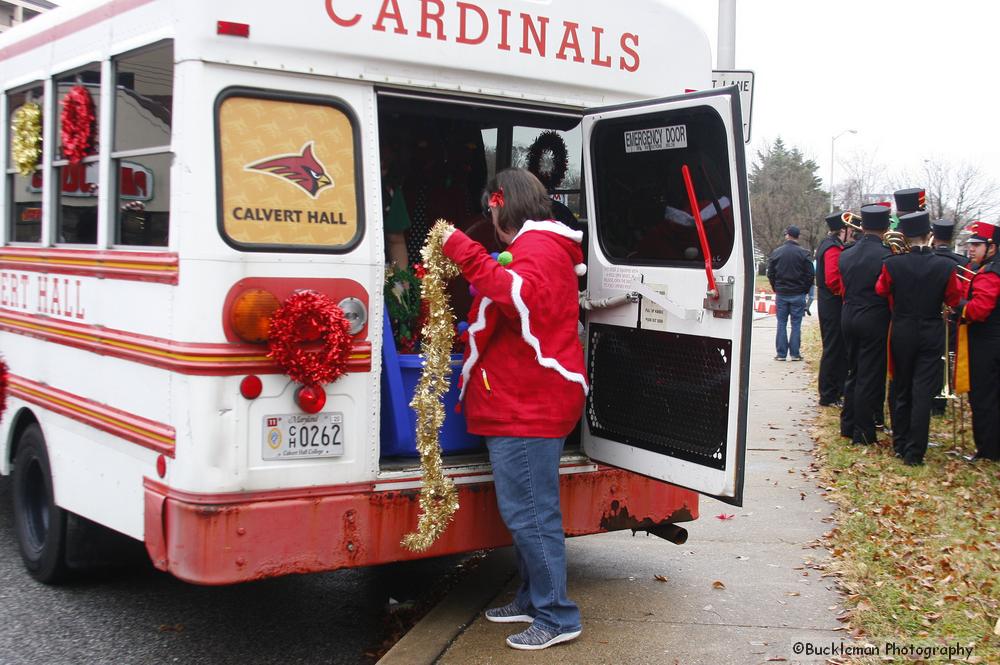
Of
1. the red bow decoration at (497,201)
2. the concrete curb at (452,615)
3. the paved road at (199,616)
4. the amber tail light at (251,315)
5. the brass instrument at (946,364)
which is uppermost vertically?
the red bow decoration at (497,201)

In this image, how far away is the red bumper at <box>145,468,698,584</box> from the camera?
4.19 m

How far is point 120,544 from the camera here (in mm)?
5719

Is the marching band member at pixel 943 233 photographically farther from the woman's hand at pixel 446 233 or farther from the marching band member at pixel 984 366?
the woman's hand at pixel 446 233

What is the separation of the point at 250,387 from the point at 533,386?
1.20 meters

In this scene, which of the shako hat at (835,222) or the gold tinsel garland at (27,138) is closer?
the gold tinsel garland at (27,138)

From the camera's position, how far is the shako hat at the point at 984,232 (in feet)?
29.0

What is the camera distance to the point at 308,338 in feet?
13.8

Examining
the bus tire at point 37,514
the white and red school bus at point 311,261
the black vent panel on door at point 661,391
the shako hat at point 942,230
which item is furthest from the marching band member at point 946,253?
the bus tire at point 37,514

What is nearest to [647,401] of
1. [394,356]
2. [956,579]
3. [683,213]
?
[683,213]

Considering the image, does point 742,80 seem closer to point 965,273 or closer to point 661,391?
point 965,273

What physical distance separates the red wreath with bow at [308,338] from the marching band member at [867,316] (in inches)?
242

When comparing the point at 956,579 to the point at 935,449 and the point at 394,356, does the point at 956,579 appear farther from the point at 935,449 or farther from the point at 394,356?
the point at 935,449

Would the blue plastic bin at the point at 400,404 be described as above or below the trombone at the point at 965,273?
below

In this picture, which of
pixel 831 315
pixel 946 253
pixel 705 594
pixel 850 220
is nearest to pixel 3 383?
pixel 705 594
